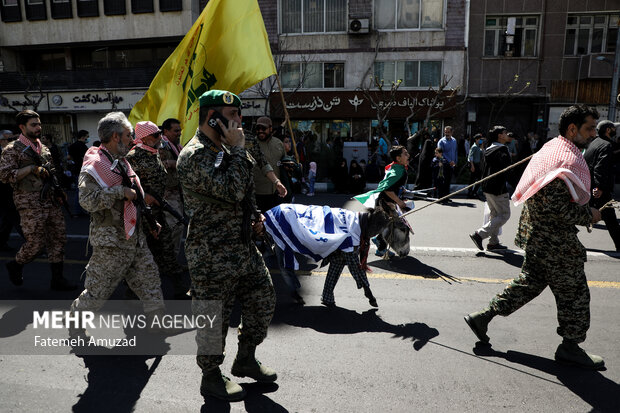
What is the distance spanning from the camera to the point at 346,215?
4.56 m

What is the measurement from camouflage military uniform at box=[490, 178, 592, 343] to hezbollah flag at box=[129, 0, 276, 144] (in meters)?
3.33

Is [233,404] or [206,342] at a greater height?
[206,342]

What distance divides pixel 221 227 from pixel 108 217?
141cm

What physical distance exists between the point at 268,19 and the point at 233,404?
75.8ft

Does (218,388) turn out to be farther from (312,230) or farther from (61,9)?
(61,9)

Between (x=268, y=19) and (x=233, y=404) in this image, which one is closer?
(x=233, y=404)

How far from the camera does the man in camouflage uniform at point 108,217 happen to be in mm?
3611

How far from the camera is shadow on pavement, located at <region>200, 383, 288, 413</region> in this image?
2921 millimetres

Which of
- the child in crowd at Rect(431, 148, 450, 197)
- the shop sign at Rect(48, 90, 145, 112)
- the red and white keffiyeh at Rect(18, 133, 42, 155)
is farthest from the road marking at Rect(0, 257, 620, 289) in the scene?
the shop sign at Rect(48, 90, 145, 112)

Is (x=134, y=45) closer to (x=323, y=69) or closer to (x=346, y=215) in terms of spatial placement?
(x=323, y=69)

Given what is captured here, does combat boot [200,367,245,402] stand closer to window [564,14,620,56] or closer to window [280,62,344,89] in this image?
window [280,62,344,89]

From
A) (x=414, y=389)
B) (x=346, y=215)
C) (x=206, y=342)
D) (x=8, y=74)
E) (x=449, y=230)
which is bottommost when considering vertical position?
(x=449, y=230)

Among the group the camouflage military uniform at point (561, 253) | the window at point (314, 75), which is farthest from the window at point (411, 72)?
the camouflage military uniform at point (561, 253)

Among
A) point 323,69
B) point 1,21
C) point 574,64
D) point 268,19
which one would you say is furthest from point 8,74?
point 574,64
